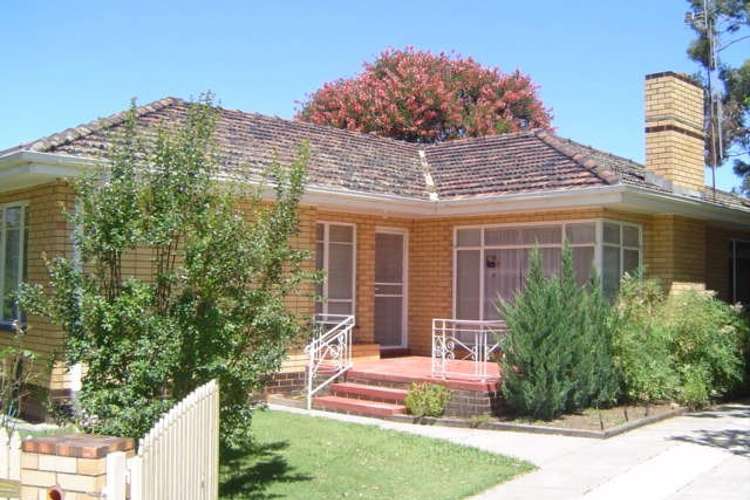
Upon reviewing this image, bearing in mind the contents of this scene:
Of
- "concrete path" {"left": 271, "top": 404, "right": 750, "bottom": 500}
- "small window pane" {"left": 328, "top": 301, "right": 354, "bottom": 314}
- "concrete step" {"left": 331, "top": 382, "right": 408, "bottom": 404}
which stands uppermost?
"small window pane" {"left": 328, "top": 301, "right": 354, "bottom": 314}

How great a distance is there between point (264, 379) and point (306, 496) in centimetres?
108

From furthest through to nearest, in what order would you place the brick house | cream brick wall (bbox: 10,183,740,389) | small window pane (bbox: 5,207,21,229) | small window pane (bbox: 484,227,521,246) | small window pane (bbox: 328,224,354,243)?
small window pane (bbox: 328,224,354,243)
small window pane (bbox: 484,227,521,246)
cream brick wall (bbox: 10,183,740,389)
the brick house
small window pane (bbox: 5,207,21,229)

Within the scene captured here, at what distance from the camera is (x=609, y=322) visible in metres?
12.4

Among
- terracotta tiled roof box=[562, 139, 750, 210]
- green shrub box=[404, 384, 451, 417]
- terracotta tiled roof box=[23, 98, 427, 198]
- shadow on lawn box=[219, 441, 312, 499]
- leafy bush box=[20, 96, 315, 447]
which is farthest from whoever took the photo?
terracotta tiled roof box=[562, 139, 750, 210]

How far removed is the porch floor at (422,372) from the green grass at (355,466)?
1810 mm

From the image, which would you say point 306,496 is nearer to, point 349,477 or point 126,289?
point 349,477

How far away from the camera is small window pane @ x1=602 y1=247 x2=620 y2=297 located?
1418cm

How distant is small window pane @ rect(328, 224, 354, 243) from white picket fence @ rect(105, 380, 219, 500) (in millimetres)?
9643

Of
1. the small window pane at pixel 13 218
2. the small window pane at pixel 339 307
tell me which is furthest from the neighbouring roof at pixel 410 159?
the small window pane at pixel 339 307

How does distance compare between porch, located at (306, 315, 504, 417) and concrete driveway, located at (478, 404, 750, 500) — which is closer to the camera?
concrete driveway, located at (478, 404, 750, 500)

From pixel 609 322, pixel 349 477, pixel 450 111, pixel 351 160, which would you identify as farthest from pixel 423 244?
pixel 450 111

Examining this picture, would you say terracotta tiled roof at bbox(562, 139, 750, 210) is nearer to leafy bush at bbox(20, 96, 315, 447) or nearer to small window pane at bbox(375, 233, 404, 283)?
small window pane at bbox(375, 233, 404, 283)

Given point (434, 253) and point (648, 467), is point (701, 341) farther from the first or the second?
point (434, 253)

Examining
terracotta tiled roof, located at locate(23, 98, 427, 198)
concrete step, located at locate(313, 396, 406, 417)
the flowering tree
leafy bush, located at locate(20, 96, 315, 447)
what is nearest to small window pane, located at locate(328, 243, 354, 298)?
terracotta tiled roof, located at locate(23, 98, 427, 198)
